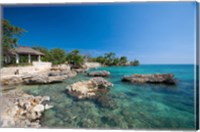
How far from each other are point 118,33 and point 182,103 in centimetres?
168

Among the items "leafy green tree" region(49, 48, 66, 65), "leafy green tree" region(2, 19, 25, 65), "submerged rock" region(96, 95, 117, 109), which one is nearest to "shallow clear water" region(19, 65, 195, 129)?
"submerged rock" region(96, 95, 117, 109)

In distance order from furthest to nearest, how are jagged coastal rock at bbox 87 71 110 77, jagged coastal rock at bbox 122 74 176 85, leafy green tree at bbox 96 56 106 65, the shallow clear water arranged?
jagged coastal rock at bbox 87 71 110 77 → leafy green tree at bbox 96 56 106 65 → jagged coastal rock at bbox 122 74 176 85 → the shallow clear water

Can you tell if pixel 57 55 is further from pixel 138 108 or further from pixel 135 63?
pixel 138 108

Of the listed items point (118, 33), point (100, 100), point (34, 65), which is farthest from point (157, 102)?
point (34, 65)

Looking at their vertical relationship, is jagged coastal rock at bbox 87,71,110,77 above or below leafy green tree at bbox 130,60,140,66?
below

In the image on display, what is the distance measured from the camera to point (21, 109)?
3.88 m

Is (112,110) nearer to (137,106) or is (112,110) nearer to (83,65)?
(137,106)

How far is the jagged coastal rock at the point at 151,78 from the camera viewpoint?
3794mm

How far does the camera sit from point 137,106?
12.3ft

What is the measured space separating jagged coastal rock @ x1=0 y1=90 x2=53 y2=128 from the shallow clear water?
14 centimetres

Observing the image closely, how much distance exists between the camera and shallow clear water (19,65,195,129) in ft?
11.5

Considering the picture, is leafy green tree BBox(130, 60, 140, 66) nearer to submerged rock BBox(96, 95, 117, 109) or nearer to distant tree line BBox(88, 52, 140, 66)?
distant tree line BBox(88, 52, 140, 66)

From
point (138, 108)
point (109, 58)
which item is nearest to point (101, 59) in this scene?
point (109, 58)

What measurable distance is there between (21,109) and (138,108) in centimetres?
222
